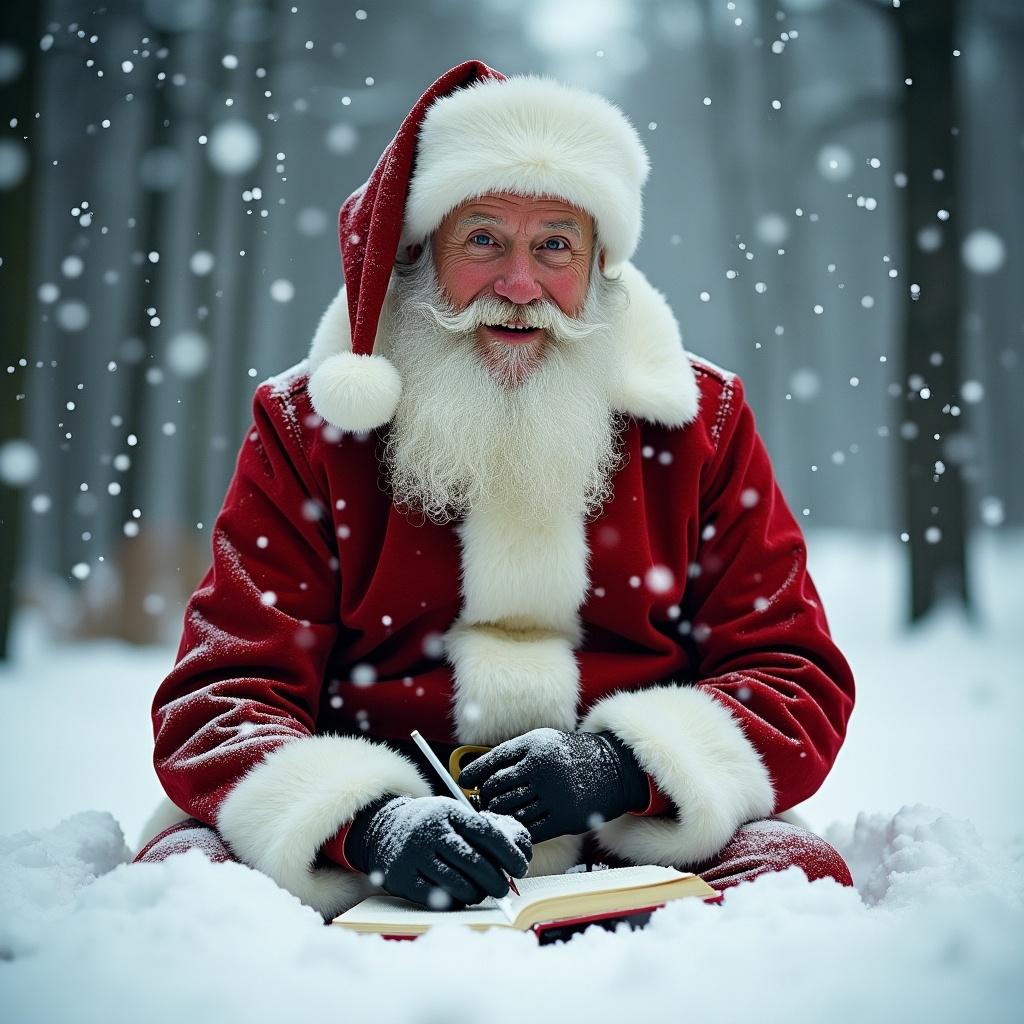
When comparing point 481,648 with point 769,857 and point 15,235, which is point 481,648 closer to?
point 769,857

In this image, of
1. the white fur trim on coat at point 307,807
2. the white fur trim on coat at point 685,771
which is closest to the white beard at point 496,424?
A: the white fur trim on coat at point 685,771

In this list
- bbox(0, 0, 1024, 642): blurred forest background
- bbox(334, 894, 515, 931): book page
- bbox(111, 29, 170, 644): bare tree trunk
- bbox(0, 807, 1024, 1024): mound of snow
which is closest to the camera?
bbox(0, 807, 1024, 1024): mound of snow

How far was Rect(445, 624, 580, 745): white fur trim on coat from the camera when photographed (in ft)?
6.71

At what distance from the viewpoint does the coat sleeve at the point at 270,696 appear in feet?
5.94

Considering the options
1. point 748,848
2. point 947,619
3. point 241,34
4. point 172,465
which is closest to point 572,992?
point 748,848

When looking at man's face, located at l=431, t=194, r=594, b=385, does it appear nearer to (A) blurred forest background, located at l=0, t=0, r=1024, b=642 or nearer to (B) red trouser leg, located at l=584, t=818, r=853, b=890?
(B) red trouser leg, located at l=584, t=818, r=853, b=890

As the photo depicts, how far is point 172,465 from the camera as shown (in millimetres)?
6598

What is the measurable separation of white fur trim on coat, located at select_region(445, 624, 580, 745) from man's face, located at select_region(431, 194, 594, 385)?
21.3 inches

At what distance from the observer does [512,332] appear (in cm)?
209

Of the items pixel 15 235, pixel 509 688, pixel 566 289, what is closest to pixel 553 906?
pixel 509 688

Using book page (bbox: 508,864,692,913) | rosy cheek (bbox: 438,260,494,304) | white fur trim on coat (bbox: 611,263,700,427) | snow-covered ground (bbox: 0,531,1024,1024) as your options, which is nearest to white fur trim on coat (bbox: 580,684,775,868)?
book page (bbox: 508,864,692,913)

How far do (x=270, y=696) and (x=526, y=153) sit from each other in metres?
1.12

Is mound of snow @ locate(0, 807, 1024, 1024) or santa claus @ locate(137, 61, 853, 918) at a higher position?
santa claus @ locate(137, 61, 853, 918)

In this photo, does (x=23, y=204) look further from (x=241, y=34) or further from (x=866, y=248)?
(x=866, y=248)
